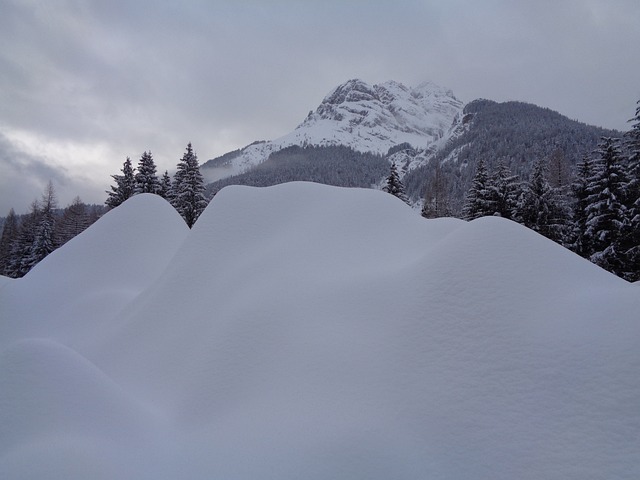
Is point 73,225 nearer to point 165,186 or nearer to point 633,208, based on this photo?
point 165,186

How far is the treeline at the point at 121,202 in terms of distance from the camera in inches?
1188

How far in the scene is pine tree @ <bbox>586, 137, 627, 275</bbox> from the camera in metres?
19.3

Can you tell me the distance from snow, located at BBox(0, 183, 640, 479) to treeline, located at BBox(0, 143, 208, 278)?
2272 cm

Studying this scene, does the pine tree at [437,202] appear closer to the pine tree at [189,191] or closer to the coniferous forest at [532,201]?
the coniferous forest at [532,201]

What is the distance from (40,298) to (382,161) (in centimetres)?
17814

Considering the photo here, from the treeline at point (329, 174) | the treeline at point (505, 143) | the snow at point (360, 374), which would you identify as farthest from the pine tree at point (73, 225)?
the treeline at point (329, 174)

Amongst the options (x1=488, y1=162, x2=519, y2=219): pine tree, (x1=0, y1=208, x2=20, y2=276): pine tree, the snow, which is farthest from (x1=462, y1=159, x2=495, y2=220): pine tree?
(x1=0, y1=208, x2=20, y2=276): pine tree

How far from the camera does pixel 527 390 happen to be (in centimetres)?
458

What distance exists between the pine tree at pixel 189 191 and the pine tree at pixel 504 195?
74.9 feet

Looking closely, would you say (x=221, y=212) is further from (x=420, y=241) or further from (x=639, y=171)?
(x=639, y=171)

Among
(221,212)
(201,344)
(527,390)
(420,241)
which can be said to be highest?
(221,212)

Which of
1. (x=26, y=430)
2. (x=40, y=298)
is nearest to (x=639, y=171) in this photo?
(x=26, y=430)

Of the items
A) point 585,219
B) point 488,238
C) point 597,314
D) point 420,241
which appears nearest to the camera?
point 597,314

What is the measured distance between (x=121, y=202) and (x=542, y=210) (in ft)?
120
